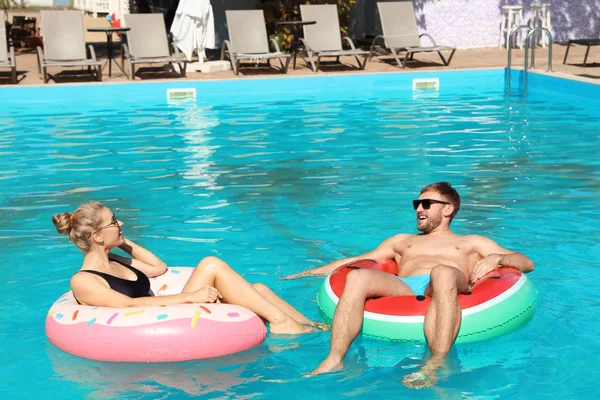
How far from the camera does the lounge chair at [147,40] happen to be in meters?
14.4

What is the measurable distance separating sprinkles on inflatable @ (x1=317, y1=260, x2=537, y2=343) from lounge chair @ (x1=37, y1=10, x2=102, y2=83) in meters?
10.8

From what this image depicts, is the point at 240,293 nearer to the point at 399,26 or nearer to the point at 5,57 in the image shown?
the point at 5,57

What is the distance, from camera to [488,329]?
409cm

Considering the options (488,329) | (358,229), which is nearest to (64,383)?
(488,329)

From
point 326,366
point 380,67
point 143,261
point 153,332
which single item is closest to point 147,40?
point 380,67

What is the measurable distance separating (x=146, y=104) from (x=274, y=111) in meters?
2.16

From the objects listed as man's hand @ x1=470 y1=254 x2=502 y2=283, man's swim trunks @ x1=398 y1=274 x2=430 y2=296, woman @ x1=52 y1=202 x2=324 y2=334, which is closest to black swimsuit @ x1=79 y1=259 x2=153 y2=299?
woman @ x1=52 y1=202 x2=324 y2=334

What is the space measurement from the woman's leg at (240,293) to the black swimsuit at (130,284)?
24cm

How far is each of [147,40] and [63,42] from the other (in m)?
1.39

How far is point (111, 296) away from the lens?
4.05m

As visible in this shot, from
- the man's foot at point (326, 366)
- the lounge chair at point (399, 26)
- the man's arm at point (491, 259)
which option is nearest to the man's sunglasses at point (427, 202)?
the man's arm at point (491, 259)

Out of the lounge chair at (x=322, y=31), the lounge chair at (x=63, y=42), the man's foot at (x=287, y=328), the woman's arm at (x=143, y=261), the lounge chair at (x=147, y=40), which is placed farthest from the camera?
the lounge chair at (x=322, y=31)

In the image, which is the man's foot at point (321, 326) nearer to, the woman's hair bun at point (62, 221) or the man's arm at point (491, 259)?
the man's arm at point (491, 259)

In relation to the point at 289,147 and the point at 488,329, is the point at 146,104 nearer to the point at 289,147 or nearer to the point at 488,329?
the point at 289,147
